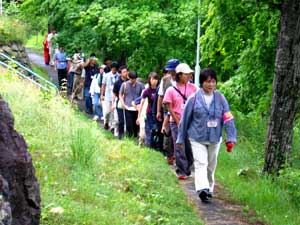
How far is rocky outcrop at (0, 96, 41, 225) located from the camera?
4.39m

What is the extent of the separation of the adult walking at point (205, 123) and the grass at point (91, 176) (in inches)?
16.8

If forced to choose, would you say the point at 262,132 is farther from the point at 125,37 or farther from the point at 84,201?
the point at 84,201

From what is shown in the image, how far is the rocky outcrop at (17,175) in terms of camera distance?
4.39 meters

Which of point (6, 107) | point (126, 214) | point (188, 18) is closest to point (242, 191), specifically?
point (126, 214)

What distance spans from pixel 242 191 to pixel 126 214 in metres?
2.75

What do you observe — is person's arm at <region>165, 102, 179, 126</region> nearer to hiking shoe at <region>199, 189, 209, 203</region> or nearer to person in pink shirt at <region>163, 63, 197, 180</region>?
person in pink shirt at <region>163, 63, 197, 180</region>

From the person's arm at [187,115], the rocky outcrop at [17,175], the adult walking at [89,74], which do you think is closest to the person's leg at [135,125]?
the person's arm at [187,115]

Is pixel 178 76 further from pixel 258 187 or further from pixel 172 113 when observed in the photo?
pixel 258 187

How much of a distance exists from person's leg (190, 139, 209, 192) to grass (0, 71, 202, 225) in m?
0.28

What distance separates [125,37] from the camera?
19297mm

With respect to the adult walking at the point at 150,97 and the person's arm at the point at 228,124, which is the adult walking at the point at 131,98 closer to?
the adult walking at the point at 150,97

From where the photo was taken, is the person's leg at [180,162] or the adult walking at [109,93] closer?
the person's leg at [180,162]

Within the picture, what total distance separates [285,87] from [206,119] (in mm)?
1695

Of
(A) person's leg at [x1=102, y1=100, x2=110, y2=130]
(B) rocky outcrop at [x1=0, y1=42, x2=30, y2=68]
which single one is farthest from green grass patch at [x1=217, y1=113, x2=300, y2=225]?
(B) rocky outcrop at [x1=0, y1=42, x2=30, y2=68]
